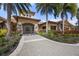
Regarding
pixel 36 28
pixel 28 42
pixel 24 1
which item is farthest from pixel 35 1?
pixel 28 42

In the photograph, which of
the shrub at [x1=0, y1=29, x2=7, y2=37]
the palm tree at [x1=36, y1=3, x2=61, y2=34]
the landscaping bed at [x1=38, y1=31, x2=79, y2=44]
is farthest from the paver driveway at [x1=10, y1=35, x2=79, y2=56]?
the palm tree at [x1=36, y1=3, x2=61, y2=34]

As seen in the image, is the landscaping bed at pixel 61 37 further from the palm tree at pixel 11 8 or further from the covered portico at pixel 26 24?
the palm tree at pixel 11 8

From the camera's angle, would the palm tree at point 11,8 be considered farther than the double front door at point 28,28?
No

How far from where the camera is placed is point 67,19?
2.84 m

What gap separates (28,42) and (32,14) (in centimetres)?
39

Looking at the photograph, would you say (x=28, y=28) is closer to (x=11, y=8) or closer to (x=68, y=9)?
(x=11, y=8)

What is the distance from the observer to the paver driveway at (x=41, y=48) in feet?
8.85

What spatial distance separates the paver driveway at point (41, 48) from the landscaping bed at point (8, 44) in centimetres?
6

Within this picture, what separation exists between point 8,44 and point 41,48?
0.45 meters

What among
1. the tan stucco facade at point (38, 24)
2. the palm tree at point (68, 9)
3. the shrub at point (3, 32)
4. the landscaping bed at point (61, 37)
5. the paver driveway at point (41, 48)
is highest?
the palm tree at point (68, 9)

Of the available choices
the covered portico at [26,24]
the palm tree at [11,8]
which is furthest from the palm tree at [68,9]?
the palm tree at [11,8]

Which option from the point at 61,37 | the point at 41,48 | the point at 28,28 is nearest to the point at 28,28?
the point at 28,28

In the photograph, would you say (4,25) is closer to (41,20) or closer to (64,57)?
(41,20)

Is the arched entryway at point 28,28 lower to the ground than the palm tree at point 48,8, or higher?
lower
